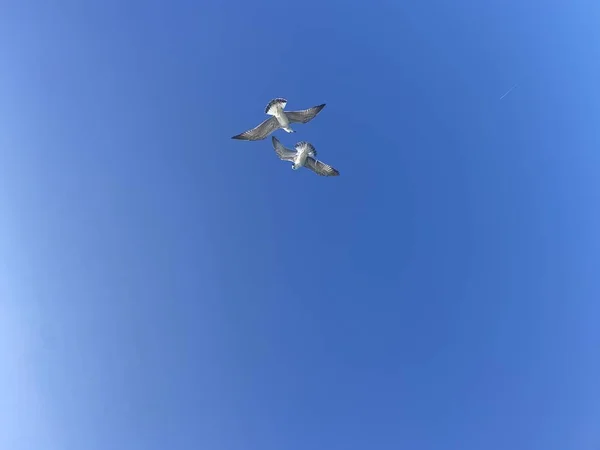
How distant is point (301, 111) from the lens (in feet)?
78.9

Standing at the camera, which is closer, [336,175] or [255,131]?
[255,131]

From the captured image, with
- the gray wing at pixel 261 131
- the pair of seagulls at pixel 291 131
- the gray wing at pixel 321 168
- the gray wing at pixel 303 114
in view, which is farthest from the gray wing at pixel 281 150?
the gray wing at pixel 303 114

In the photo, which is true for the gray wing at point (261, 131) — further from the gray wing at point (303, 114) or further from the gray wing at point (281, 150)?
the gray wing at point (303, 114)

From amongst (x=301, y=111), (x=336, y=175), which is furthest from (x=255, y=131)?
(x=336, y=175)

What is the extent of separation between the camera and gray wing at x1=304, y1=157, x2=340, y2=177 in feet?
83.8

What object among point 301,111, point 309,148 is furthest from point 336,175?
point 301,111

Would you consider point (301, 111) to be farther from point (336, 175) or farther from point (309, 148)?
point (336, 175)

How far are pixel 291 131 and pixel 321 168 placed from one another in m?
3.15

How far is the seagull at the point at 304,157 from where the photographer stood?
24.3 metres

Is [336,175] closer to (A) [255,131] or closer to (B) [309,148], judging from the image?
(B) [309,148]

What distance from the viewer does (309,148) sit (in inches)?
955

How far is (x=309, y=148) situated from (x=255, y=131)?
11.6 feet

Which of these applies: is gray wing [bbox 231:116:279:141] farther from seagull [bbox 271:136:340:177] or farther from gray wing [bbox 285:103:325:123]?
gray wing [bbox 285:103:325:123]

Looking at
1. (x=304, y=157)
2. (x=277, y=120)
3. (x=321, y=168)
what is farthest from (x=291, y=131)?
(x=321, y=168)
